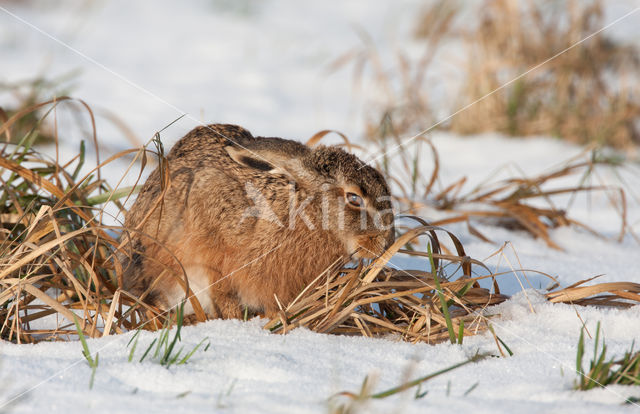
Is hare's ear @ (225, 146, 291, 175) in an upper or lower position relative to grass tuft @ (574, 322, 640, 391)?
upper

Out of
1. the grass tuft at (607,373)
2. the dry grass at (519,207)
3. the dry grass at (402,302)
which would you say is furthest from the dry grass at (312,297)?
the dry grass at (519,207)

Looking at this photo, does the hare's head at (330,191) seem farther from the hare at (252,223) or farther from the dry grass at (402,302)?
the dry grass at (402,302)

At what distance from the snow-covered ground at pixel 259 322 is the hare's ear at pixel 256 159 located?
48 centimetres

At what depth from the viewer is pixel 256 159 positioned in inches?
125

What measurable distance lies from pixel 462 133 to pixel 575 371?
5.29 meters

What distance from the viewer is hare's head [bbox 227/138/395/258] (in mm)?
3135

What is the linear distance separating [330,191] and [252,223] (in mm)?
418

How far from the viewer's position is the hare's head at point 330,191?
313 cm

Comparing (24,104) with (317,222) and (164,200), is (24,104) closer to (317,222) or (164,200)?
(164,200)

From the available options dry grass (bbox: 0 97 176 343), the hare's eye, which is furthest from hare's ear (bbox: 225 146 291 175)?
dry grass (bbox: 0 97 176 343)

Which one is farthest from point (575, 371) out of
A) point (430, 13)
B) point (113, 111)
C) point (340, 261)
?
point (430, 13)

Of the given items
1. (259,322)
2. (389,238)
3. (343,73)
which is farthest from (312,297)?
(343,73)

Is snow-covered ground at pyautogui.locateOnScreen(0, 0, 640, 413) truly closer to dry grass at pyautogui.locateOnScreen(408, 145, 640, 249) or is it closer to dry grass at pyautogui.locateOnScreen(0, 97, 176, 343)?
dry grass at pyautogui.locateOnScreen(408, 145, 640, 249)

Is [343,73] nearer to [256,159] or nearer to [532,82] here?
[532,82]
